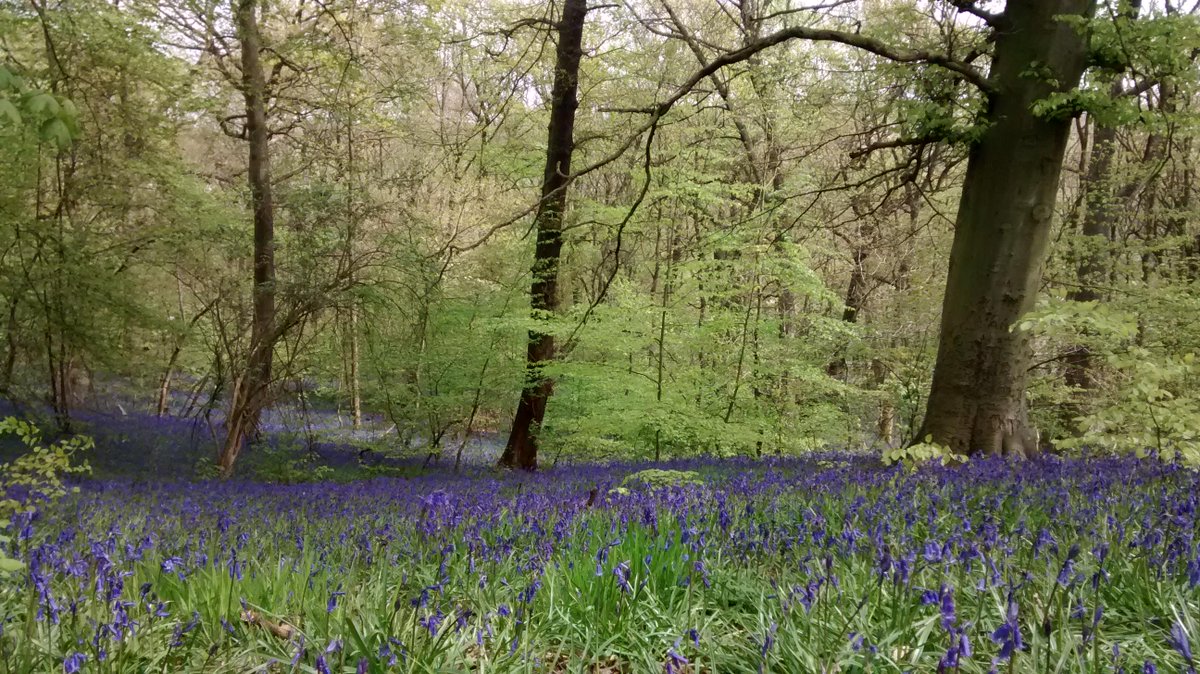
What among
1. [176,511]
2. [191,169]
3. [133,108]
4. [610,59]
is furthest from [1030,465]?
[191,169]

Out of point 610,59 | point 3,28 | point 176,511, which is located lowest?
point 176,511

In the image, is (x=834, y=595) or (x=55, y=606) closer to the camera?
(x=55, y=606)

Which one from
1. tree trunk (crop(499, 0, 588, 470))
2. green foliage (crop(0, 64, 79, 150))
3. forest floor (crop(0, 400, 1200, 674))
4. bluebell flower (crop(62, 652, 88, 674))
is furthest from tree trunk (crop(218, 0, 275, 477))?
bluebell flower (crop(62, 652, 88, 674))

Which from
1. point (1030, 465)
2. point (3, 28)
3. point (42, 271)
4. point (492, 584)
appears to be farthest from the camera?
point (42, 271)

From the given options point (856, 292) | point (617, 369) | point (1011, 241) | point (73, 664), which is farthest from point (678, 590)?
point (856, 292)

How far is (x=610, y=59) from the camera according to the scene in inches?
590

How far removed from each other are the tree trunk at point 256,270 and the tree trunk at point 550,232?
12.4 ft

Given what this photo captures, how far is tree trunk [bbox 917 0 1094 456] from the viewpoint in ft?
19.2

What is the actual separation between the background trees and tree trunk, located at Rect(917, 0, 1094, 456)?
0.9 inches

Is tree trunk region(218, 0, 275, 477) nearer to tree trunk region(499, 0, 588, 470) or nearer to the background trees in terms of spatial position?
the background trees

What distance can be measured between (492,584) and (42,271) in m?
10.1

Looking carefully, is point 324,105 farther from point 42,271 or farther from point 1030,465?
point 1030,465

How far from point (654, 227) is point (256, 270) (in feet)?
27.0

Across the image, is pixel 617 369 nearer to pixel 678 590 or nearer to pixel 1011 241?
pixel 1011 241
